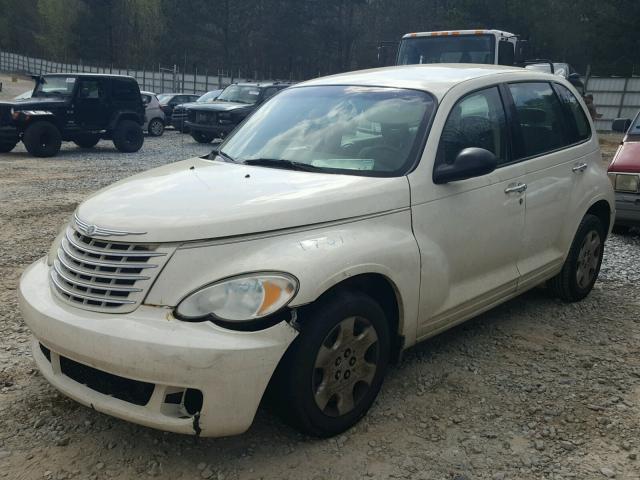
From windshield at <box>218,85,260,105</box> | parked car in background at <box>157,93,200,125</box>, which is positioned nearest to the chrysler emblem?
windshield at <box>218,85,260,105</box>

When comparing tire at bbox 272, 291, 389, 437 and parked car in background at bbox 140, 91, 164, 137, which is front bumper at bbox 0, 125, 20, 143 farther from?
tire at bbox 272, 291, 389, 437

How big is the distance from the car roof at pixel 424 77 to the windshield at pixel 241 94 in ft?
45.7

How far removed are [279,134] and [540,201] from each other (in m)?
1.82

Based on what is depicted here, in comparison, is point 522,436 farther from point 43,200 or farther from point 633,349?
point 43,200

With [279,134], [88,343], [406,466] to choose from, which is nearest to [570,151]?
[279,134]

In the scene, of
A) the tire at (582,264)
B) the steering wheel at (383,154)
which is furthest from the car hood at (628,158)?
the steering wheel at (383,154)

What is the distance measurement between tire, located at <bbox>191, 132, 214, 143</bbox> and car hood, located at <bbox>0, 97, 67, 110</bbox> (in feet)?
13.4

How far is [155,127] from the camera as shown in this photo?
20.5 m

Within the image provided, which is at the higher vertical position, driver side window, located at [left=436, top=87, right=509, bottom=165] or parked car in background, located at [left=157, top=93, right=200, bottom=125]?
driver side window, located at [left=436, top=87, right=509, bottom=165]

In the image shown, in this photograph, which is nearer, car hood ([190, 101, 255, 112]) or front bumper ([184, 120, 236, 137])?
front bumper ([184, 120, 236, 137])

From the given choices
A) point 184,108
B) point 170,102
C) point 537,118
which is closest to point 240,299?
point 537,118

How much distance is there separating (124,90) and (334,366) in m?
14.1

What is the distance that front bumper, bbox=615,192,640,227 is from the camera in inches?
266

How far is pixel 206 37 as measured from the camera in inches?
2295
